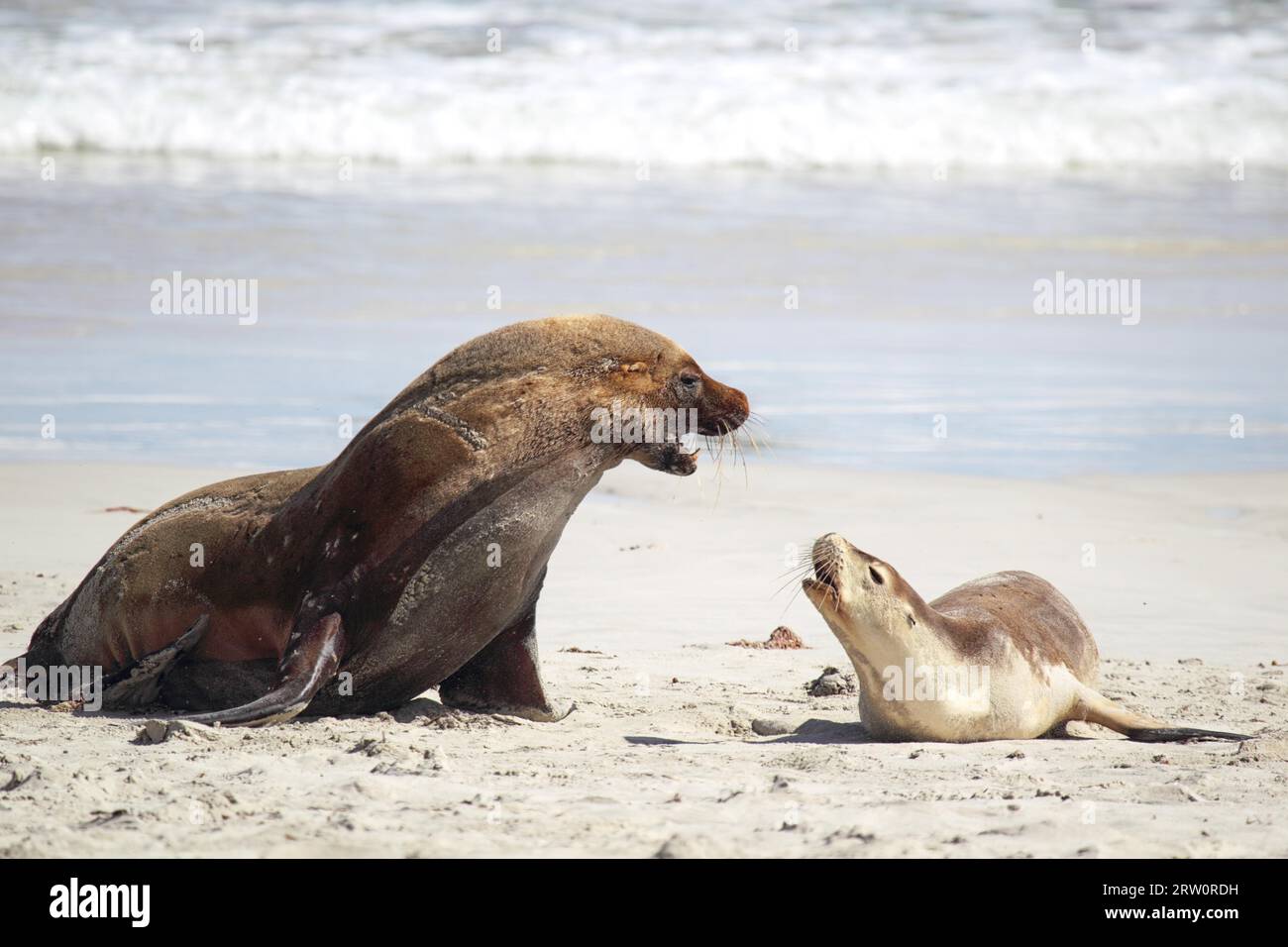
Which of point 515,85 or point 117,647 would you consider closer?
point 117,647

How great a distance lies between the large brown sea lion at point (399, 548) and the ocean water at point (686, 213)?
4.49 m

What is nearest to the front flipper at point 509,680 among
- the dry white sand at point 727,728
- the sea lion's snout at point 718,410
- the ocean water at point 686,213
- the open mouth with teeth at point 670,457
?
the dry white sand at point 727,728

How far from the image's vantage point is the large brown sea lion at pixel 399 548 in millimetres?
5738

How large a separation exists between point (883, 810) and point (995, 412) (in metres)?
8.17

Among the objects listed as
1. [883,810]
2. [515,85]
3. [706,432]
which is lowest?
[883,810]

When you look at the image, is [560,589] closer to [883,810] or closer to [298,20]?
[883,810]

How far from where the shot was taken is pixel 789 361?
46.1 feet

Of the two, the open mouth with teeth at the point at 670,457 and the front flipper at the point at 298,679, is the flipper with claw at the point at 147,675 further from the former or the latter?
the open mouth with teeth at the point at 670,457

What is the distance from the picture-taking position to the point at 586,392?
597 cm

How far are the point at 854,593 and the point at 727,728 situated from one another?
0.75 metres

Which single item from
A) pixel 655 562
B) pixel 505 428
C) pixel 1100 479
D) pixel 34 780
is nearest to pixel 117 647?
pixel 34 780
